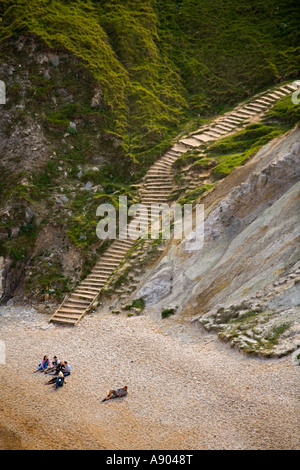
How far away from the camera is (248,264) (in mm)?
32781

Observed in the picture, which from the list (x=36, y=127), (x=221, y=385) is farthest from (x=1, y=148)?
(x=221, y=385)

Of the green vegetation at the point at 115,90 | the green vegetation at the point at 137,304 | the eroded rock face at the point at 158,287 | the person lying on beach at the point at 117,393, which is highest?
the green vegetation at the point at 115,90

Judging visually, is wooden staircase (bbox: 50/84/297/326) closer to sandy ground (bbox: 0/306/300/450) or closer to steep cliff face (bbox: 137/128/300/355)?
sandy ground (bbox: 0/306/300/450)

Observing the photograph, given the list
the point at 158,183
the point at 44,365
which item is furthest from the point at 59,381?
the point at 158,183

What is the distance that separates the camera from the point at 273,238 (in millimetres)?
32594

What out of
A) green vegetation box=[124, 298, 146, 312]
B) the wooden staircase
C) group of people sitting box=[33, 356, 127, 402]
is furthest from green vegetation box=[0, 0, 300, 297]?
group of people sitting box=[33, 356, 127, 402]

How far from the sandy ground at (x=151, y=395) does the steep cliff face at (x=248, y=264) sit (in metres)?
1.54

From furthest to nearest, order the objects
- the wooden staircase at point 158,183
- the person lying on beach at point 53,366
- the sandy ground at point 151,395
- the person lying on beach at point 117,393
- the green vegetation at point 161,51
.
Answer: the green vegetation at point 161,51 → the wooden staircase at point 158,183 → the person lying on beach at point 53,366 → the person lying on beach at point 117,393 → the sandy ground at point 151,395

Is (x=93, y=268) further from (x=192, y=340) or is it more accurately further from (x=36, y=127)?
(x=36, y=127)

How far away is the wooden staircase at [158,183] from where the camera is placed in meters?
38.7

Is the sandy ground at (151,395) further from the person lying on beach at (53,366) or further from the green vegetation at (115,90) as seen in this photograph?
the green vegetation at (115,90)

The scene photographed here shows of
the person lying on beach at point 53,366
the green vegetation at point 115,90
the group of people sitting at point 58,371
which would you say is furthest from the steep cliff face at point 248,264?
the person lying on beach at point 53,366

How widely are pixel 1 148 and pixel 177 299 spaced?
85.3 feet

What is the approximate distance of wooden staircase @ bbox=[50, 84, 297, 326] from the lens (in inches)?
1523
